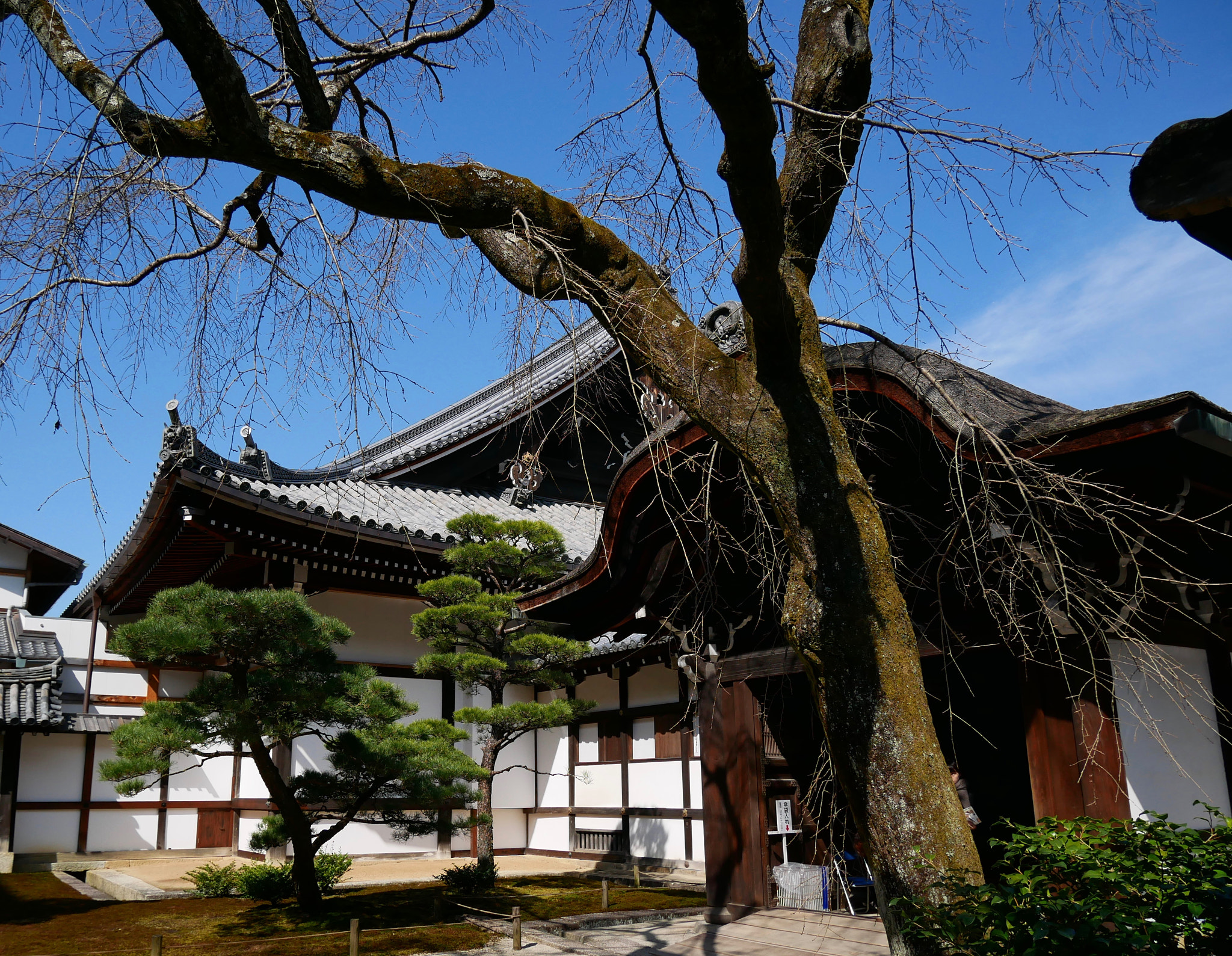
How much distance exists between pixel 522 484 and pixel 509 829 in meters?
5.21

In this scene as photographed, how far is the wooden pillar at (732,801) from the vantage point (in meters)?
6.81

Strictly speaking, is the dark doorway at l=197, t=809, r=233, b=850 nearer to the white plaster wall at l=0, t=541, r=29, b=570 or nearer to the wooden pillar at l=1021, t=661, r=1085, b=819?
the white plaster wall at l=0, t=541, r=29, b=570

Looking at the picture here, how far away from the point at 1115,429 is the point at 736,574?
3657mm

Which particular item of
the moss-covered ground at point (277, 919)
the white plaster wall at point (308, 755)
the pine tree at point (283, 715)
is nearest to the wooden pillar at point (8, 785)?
the moss-covered ground at point (277, 919)

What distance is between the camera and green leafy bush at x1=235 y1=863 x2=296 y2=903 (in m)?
8.75

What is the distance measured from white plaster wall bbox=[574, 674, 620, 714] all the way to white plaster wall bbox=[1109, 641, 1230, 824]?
25.6ft

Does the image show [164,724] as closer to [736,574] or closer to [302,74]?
[736,574]

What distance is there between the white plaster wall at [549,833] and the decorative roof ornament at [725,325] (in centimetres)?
1018

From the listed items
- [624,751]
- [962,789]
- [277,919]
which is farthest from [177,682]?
[962,789]

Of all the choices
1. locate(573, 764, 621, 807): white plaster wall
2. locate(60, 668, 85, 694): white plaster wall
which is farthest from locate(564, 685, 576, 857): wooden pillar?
locate(60, 668, 85, 694): white plaster wall

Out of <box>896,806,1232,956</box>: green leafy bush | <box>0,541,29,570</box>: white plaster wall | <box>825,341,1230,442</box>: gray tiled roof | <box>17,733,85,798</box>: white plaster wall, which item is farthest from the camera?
<box>0,541,29,570</box>: white plaster wall

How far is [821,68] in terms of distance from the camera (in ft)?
11.6

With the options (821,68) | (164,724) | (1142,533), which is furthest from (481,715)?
(821,68)

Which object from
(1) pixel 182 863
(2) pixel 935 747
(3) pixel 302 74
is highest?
(3) pixel 302 74
